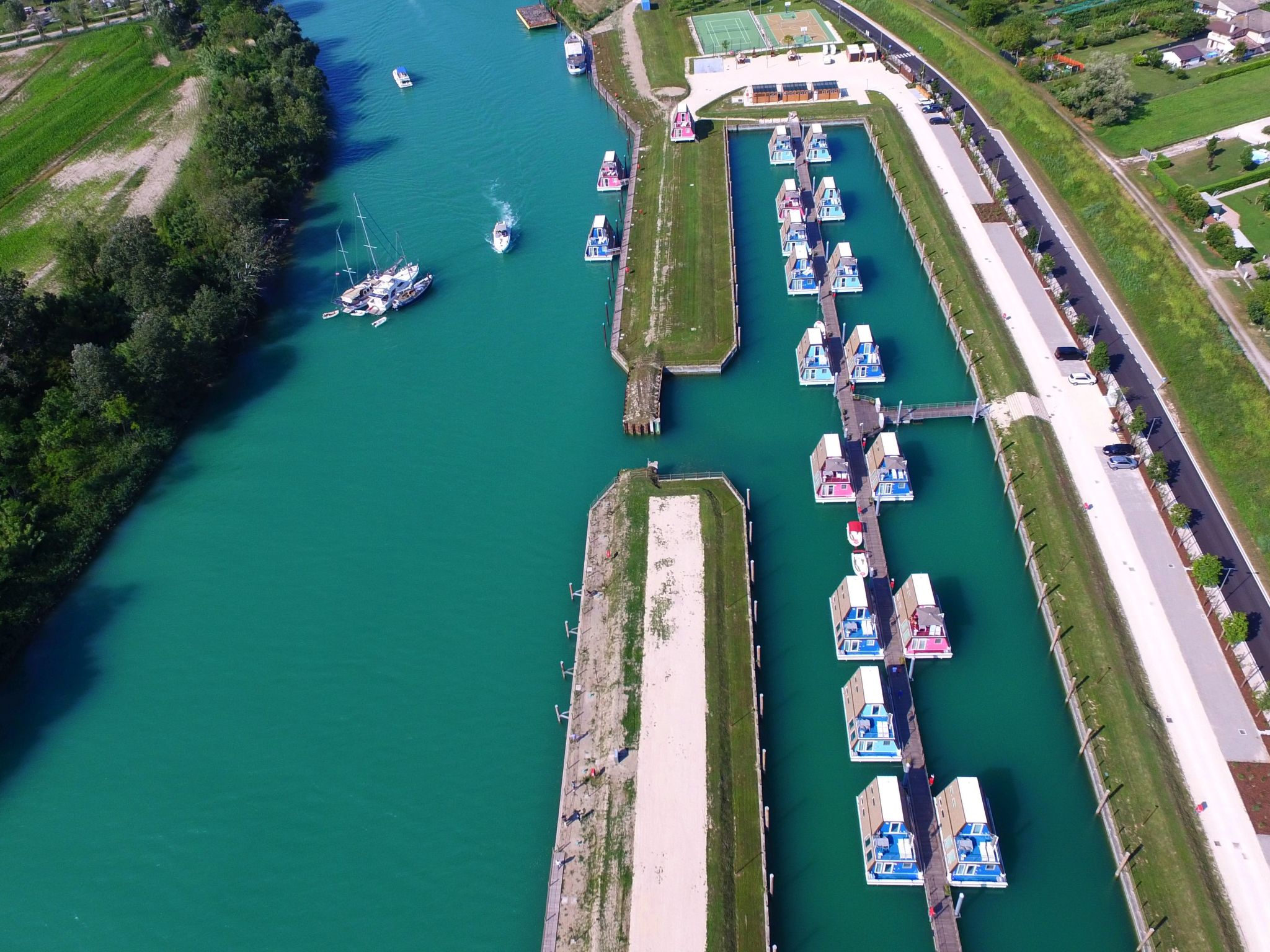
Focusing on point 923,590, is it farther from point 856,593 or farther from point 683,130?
point 683,130

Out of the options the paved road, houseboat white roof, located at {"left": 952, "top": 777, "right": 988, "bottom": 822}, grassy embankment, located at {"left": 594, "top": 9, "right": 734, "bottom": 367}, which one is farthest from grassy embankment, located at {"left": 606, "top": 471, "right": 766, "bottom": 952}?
the paved road

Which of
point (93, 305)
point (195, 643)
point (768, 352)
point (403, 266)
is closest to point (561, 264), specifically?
point (403, 266)

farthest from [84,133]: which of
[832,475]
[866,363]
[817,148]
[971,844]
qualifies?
[971,844]

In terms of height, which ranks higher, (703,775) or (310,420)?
(310,420)

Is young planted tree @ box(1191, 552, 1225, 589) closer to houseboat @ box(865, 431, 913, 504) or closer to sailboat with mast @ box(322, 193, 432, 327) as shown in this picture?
houseboat @ box(865, 431, 913, 504)

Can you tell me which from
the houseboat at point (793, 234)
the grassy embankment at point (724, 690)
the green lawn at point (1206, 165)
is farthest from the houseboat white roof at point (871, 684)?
the green lawn at point (1206, 165)

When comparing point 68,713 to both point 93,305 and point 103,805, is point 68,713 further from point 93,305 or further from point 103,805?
point 93,305
